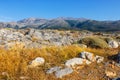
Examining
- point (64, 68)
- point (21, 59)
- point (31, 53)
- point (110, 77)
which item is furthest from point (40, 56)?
point (110, 77)

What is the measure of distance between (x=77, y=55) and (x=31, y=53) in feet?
6.82

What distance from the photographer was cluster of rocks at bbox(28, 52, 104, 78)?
9320mm

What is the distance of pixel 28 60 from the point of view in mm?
10438

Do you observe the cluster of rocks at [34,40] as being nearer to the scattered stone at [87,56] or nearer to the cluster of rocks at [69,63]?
the cluster of rocks at [69,63]

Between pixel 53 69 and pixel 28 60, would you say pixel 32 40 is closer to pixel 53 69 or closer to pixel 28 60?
pixel 28 60

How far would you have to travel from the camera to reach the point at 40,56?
11.2 metres

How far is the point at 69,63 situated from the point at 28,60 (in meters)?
1.67

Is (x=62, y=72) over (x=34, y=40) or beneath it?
over

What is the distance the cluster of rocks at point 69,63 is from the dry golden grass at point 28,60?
26cm

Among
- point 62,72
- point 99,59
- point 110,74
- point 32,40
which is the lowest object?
point 32,40

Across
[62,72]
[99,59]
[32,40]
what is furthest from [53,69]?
[32,40]

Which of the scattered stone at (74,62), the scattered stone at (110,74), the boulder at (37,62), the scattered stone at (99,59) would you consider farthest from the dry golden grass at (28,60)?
the scattered stone at (110,74)

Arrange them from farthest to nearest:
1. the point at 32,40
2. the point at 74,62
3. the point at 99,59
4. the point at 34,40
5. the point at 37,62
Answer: the point at 32,40 < the point at 34,40 < the point at 99,59 < the point at 74,62 < the point at 37,62

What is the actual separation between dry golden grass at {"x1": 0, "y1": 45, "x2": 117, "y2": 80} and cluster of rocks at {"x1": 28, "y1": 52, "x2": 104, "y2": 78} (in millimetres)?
258
